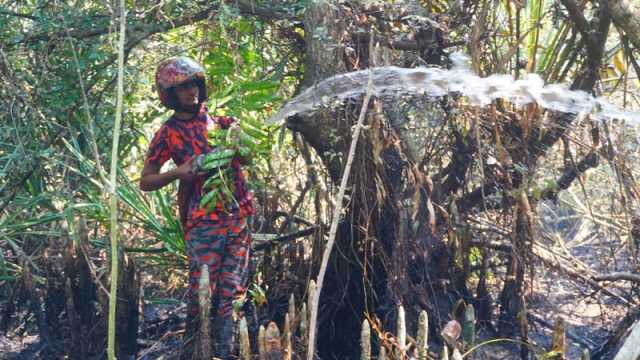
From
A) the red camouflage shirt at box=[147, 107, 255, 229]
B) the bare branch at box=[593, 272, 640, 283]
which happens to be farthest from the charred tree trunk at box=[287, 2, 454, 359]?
the bare branch at box=[593, 272, 640, 283]

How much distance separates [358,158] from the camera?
15.1 ft

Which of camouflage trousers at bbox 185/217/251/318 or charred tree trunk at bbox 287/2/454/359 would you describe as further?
charred tree trunk at bbox 287/2/454/359

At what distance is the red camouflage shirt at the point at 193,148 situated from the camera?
4.26 metres

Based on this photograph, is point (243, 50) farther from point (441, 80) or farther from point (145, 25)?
point (441, 80)

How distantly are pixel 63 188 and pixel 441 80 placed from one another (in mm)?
2418

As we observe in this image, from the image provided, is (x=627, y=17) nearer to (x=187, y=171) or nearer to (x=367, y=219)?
(x=367, y=219)

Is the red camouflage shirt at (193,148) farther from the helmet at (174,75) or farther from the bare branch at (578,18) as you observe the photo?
the bare branch at (578,18)

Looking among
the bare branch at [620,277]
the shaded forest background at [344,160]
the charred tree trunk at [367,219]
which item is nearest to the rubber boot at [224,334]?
the shaded forest background at [344,160]

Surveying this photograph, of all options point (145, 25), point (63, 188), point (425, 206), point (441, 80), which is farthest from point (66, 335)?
point (441, 80)

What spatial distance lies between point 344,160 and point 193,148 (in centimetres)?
84

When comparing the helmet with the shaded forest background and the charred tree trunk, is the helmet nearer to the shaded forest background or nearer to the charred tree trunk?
the shaded forest background

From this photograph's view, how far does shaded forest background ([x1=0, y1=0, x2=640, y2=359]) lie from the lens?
457 centimetres

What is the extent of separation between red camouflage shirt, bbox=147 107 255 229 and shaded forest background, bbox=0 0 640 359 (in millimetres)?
143

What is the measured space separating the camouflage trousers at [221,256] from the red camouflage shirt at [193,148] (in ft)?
0.17
